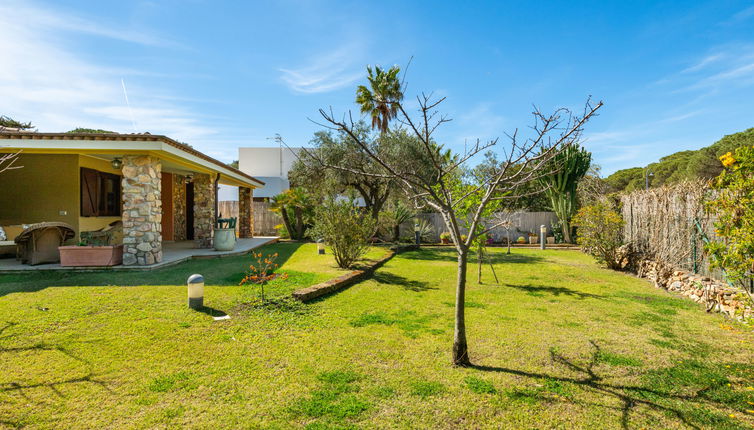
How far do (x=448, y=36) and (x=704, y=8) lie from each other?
20.8 ft

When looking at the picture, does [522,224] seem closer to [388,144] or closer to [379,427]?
[388,144]

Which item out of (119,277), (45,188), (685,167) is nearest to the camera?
(119,277)

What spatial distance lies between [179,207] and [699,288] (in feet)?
52.5

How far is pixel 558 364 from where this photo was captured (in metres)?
3.38

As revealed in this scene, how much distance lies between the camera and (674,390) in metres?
2.87

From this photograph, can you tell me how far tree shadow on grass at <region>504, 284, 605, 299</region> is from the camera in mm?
6344

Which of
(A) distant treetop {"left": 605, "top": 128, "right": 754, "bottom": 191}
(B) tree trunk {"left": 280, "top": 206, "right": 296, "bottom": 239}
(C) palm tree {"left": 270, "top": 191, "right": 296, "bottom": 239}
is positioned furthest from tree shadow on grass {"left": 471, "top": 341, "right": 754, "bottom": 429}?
(A) distant treetop {"left": 605, "top": 128, "right": 754, "bottom": 191}

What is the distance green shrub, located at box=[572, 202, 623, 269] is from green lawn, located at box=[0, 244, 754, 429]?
10.8ft

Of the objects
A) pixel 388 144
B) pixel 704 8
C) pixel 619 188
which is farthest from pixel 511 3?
pixel 619 188

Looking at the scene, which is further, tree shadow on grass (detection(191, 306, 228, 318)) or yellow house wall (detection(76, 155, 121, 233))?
yellow house wall (detection(76, 155, 121, 233))

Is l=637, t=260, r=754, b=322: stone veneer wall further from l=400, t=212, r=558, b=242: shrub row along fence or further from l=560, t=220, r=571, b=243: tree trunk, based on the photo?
l=400, t=212, r=558, b=242: shrub row along fence

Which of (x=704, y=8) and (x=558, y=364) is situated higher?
(x=704, y=8)

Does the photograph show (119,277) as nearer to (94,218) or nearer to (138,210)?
(138,210)

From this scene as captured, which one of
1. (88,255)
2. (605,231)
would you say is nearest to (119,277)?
(88,255)
